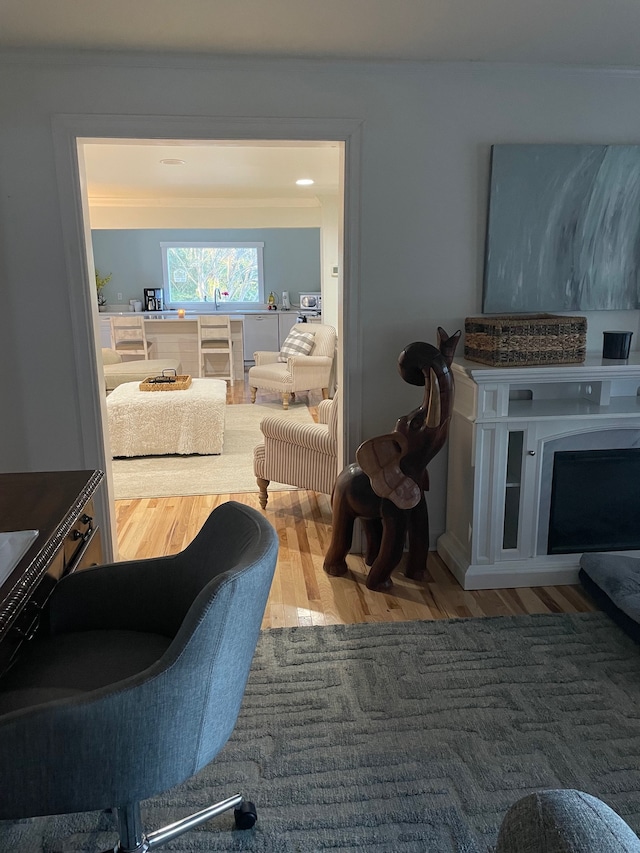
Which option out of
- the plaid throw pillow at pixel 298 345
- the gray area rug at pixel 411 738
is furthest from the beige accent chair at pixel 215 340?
the gray area rug at pixel 411 738

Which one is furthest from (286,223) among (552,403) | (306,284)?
(552,403)

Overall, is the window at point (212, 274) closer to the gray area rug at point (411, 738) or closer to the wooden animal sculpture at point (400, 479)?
the wooden animal sculpture at point (400, 479)

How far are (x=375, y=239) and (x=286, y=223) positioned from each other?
5180 millimetres

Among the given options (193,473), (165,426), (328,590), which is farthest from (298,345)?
(328,590)

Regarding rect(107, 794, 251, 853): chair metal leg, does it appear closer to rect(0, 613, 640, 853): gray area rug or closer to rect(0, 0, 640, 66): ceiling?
rect(0, 613, 640, 853): gray area rug

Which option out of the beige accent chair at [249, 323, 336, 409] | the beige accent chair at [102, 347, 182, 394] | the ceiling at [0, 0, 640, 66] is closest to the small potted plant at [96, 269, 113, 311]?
the beige accent chair at [102, 347, 182, 394]

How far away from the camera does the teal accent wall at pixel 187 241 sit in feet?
31.9

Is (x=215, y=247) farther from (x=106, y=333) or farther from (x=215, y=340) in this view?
(x=215, y=340)

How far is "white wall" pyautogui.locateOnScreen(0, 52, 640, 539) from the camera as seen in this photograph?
2.69m

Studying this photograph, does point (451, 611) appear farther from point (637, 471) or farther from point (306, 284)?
point (306, 284)

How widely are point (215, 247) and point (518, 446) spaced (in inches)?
313

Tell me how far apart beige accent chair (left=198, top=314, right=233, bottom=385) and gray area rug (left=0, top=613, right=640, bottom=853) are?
19.5 ft

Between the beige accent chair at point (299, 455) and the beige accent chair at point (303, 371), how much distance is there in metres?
2.77

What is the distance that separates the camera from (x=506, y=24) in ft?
7.79
